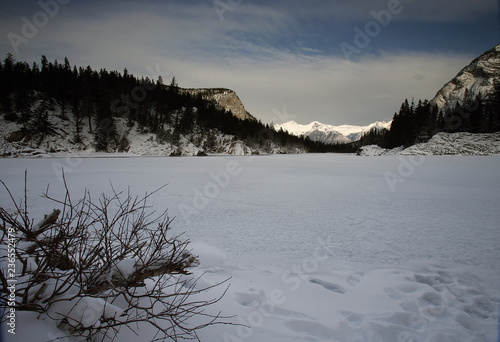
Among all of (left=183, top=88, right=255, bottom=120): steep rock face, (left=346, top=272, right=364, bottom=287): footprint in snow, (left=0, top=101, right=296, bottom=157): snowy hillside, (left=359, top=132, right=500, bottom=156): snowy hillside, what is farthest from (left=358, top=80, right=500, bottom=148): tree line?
(left=183, top=88, right=255, bottom=120): steep rock face

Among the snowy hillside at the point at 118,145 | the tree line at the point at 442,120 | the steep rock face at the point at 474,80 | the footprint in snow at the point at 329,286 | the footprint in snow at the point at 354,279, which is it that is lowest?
the footprint in snow at the point at 329,286

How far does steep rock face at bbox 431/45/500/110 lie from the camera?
8062cm

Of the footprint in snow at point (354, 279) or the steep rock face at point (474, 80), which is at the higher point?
the steep rock face at point (474, 80)

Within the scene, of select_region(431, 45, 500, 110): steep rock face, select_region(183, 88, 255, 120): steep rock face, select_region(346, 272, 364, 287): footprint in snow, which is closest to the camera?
select_region(346, 272, 364, 287): footprint in snow

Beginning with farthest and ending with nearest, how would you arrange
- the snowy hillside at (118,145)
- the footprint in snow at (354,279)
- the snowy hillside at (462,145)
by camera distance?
the snowy hillside at (462,145), the snowy hillside at (118,145), the footprint in snow at (354,279)

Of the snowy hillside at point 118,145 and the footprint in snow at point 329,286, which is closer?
the footprint in snow at point 329,286

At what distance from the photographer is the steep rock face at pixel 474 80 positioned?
265 feet

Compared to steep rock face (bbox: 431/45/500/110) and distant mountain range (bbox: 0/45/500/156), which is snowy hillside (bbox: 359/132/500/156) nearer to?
distant mountain range (bbox: 0/45/500/156)

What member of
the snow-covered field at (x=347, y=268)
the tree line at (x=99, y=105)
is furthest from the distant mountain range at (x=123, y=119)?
the snow-covered field at (x=347, y=268)

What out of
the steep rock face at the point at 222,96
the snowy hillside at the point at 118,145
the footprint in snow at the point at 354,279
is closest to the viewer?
the footprint in snow at the point at 354,279

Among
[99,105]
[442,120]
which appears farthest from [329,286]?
[442,120]

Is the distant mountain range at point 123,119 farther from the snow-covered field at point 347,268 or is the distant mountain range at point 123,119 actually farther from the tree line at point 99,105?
the snow-covered field at point 347,268

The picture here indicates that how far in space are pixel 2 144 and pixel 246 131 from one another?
194ft

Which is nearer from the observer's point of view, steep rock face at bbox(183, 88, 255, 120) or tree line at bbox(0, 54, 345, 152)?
tree line at bbox(0, 54, 345, 152)
